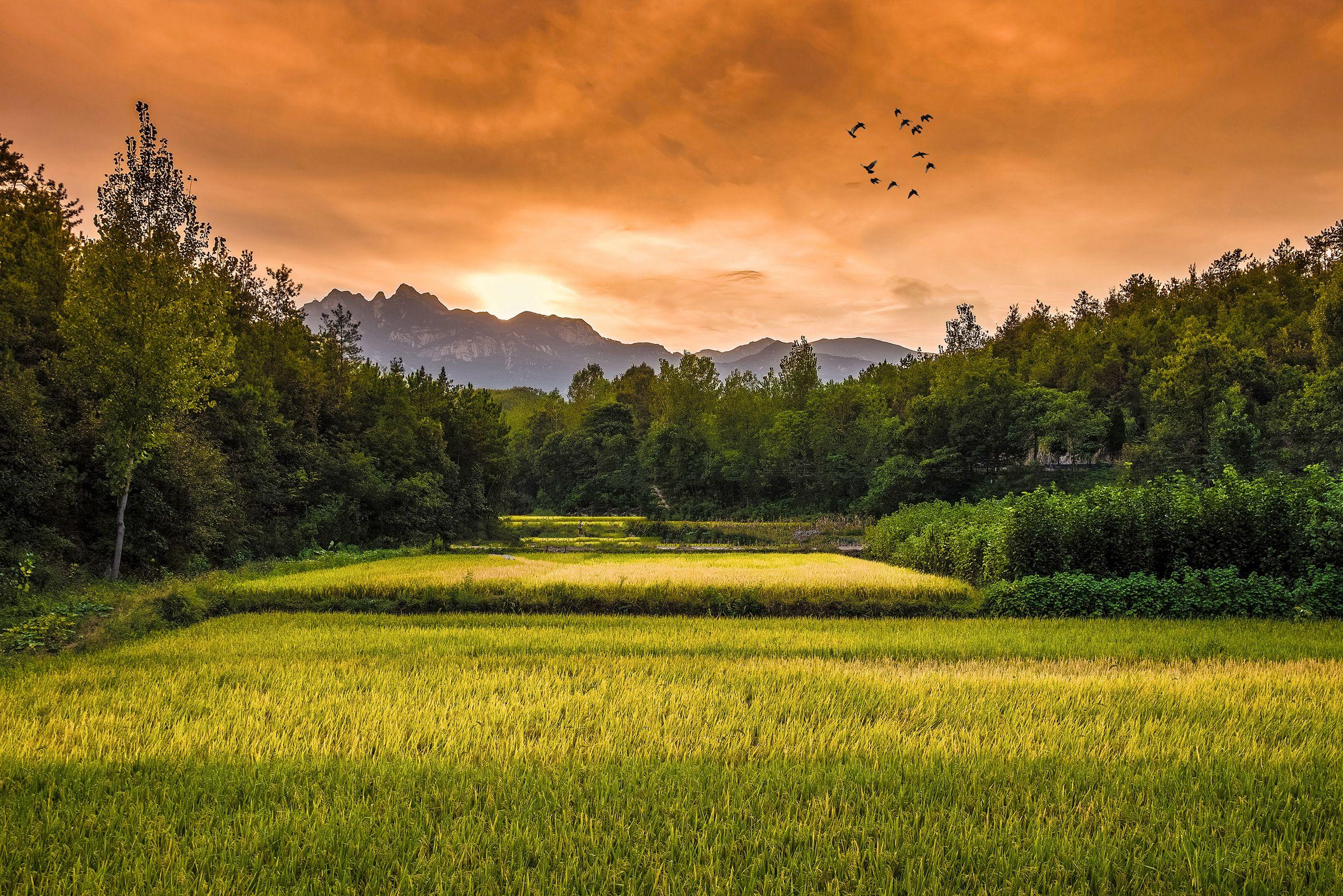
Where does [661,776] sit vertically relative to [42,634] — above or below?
above

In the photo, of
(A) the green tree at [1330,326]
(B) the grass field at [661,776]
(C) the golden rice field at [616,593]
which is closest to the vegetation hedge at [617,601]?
(C) the golden rice field at [616,593]

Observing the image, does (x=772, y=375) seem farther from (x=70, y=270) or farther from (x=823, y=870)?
(x=823, y=870)

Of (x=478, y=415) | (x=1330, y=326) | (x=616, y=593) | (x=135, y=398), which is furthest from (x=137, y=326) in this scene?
(x=1330, y=326)

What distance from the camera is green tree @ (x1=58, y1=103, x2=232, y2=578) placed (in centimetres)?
1736

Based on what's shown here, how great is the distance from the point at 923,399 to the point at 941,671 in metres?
53.5

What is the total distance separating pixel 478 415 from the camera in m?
53.5

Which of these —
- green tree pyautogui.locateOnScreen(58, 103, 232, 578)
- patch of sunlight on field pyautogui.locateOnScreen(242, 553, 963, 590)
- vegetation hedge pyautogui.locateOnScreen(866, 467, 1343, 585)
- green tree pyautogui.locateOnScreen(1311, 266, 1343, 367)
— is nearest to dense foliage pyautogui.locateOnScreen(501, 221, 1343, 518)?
green tree pyautogui.locateOnScreen(1311, 266, 1343, 367)

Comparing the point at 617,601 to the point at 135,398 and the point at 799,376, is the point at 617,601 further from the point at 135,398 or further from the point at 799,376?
the point at 799,376

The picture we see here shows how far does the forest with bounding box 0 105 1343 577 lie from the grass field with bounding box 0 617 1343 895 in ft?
40.4

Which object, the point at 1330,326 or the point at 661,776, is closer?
the point at 661,776

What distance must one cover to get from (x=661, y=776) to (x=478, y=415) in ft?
169

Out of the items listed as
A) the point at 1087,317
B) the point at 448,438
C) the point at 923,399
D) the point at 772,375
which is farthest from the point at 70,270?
the point at 1087,317

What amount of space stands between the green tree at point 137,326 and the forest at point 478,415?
73 millimetres

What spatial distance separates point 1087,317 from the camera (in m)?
77.2
